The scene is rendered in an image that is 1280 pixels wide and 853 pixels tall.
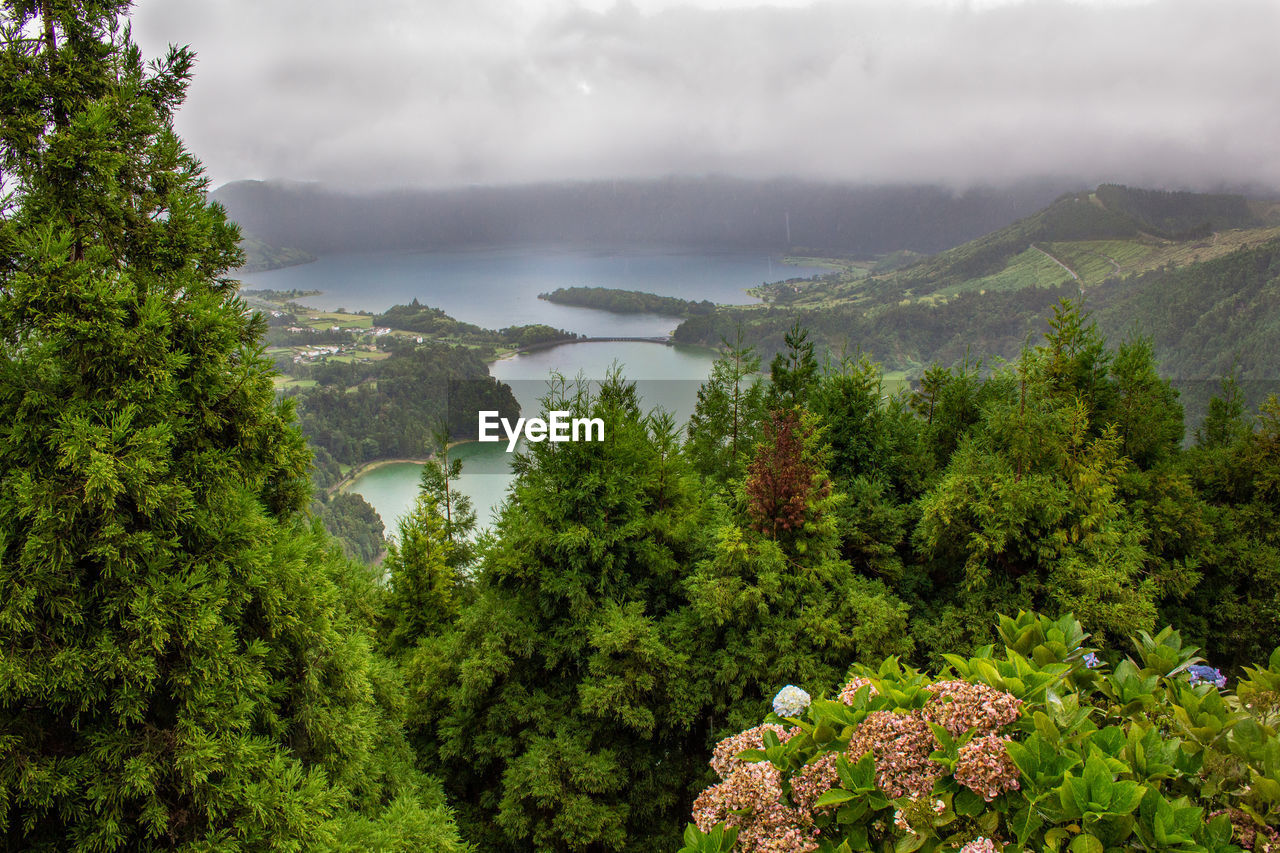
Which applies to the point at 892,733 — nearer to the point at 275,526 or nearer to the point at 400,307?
the point at 275,526

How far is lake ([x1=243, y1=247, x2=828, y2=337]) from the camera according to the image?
123 metres

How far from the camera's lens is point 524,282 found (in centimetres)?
16612

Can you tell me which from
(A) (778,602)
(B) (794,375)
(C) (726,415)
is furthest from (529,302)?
(A) (778,602)

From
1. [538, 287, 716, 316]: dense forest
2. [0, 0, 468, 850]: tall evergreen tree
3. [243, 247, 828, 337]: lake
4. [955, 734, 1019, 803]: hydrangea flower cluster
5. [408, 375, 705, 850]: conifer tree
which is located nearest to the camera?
[955, 734, 1019, 803]: hydrangea flower cluster

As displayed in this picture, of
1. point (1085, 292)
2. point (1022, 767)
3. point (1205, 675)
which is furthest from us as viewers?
point (1085, 292)

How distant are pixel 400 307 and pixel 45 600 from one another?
13247cm

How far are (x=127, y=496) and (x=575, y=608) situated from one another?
6.97 m

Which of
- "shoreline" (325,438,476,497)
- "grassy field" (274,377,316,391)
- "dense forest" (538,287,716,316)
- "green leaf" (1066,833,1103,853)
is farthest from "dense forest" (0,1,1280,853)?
"dense forest" (538,287,716,316)

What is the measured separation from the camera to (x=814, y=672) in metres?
9.75

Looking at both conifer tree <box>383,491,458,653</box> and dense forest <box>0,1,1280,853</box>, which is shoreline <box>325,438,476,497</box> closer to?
conifer tree <box>383,491,458,653</box>

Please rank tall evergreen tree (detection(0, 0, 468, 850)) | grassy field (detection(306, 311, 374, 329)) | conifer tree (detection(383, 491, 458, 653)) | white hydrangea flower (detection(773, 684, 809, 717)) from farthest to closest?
grassy field (detection(306, 311, 374, 329)) < conifer tree (detection(383, 491, 458, 653)) < tall evergreen tree (detection(0, 0, 468, 850)) < white hydrangea flower (detection(773, 684, 809, 717))

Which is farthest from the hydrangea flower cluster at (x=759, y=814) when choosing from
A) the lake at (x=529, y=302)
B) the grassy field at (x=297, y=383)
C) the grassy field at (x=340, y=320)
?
the grassy field at (x=340, y=320)

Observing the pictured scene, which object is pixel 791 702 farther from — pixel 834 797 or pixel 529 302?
pixel 529 302

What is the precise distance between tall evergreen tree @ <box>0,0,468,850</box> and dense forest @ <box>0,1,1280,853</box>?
3 centimetres
